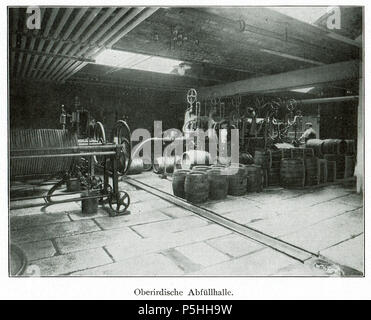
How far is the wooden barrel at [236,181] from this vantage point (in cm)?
674

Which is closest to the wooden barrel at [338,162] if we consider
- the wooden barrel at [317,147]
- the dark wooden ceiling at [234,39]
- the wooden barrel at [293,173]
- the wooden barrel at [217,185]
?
the wooden barrel at [317,147]

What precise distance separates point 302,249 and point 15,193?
646 centimetres

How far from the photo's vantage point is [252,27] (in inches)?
227

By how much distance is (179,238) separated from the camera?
417cm

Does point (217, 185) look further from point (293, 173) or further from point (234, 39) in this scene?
point (234, 39)

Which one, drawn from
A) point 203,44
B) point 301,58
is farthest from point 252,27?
point 301,58

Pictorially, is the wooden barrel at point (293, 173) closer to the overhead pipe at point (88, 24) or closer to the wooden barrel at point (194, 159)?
the wooden barrel at point (194, 159)

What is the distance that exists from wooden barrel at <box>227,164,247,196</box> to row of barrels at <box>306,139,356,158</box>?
4551 mm

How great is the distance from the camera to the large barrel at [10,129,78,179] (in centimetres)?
490

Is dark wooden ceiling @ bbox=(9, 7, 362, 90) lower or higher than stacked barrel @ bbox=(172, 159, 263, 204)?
higher

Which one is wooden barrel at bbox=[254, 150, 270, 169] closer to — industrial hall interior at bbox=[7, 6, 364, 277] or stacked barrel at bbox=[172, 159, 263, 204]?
industrial hall interior at bbox=[7, 6, 364, 277]

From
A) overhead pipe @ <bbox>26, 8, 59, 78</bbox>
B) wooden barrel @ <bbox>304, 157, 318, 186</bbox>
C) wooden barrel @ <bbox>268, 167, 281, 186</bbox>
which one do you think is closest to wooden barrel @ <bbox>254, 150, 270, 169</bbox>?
wooden barrel @ <bbox>268, 167, 281, 186</bbox>
